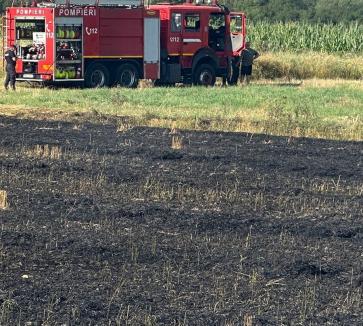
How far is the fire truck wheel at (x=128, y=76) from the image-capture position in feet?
113

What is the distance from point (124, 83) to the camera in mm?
34688

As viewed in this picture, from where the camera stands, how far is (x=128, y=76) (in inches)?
1368

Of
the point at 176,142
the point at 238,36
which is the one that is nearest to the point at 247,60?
the point at 238,36

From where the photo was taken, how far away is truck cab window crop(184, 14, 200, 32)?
3572 centimetres

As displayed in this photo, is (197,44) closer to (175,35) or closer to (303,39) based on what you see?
(175,35)

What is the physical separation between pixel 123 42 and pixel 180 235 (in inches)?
909

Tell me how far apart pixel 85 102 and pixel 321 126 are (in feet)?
22.8

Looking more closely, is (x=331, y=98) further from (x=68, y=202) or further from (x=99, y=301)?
(x=99, y=301)

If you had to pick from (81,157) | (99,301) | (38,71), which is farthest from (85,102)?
(99,301)

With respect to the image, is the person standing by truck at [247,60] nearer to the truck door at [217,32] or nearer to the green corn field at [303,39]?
the truck door at [217,32]

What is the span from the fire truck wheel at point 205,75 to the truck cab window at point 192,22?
4.17 feet

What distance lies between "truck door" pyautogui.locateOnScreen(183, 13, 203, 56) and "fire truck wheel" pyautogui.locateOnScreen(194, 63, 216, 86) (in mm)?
713

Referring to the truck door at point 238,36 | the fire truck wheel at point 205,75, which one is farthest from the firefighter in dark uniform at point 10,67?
the truck door at point 238,36

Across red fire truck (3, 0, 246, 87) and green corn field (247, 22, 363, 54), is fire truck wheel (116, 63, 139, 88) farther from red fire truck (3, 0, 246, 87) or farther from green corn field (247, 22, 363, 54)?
green corn field (247, 22, 363, 54)
